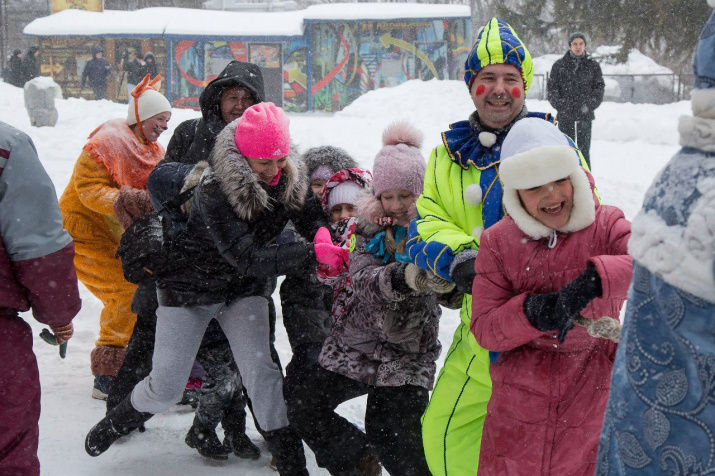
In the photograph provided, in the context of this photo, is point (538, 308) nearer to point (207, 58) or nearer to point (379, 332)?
point (379, 332)

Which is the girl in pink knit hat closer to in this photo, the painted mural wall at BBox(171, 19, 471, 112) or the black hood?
the black hood

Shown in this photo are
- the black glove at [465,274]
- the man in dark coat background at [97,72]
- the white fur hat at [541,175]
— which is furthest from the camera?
the man in dark coat background at [97,72]

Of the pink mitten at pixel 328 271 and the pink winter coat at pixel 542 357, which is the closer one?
the pink winter coat at pixel 542 357

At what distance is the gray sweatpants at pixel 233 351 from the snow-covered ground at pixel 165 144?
0.46 m

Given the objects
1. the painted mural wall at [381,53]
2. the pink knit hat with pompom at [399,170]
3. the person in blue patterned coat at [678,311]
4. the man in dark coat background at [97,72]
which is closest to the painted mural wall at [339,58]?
the painted mural wall at [381,53]

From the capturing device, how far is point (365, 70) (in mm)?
25797

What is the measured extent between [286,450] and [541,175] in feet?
6.44

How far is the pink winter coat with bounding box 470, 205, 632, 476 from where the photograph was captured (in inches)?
85.0

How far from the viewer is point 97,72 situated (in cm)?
2281

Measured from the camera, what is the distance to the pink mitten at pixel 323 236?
11.4 feet

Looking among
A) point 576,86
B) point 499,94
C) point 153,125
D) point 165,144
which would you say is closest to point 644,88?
point 576,86

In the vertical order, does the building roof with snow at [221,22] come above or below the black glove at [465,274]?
above

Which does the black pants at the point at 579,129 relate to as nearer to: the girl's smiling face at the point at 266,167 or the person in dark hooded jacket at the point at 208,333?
the person in dark hooded jacket at the point at 208,333

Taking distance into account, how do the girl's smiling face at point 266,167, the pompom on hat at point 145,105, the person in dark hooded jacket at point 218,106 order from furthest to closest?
the pompom on hat at point 145,105 < the person in dark hooded jacket at point 218,106 < the girl's smiling face at point 266,167
